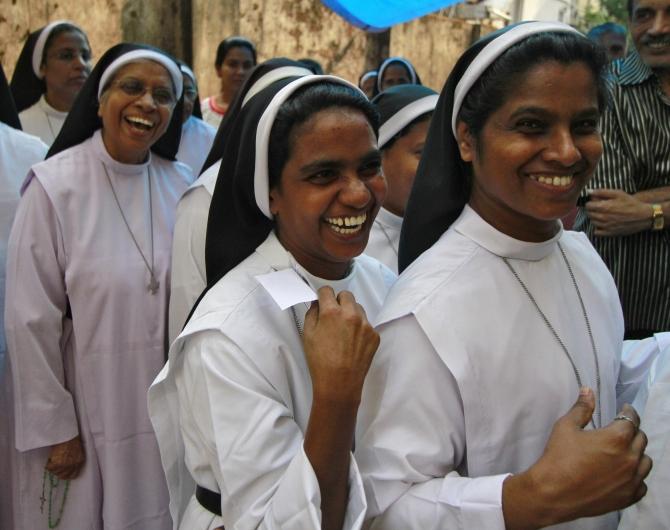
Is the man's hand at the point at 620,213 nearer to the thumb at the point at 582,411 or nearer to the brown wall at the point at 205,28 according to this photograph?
the thumb at the point at 582,411

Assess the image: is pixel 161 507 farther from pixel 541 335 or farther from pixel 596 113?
pixel 596 113

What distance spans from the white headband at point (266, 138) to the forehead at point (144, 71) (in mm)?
1675

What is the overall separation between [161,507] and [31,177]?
165 centimetres

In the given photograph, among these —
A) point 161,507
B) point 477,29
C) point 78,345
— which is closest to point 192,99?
point 78,345

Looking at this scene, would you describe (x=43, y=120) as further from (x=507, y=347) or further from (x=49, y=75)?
(x=507, y=347)

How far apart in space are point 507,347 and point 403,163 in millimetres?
1971

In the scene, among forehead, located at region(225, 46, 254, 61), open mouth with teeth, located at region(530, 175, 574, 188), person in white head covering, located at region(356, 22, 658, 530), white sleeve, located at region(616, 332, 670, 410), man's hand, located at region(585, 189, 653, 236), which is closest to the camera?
person in white head covering, located at region(356, 22, 658, 530)

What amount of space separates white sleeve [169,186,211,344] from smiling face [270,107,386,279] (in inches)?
49.4

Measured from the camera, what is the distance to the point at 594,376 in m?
1.76

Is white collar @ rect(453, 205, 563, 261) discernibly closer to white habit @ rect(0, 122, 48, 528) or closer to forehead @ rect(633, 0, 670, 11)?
forehead @ rect(633, 0, 670, 11)

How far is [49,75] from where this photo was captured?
5.06 metres

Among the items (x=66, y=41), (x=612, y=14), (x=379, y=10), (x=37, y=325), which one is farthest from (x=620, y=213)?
(x=612, y=14)

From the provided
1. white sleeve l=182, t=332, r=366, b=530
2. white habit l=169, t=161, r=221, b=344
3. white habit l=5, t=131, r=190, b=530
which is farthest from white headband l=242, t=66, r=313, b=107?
white sleeve l=182, t=332, r=366, b=530

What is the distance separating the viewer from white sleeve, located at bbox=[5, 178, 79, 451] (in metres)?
3.02
